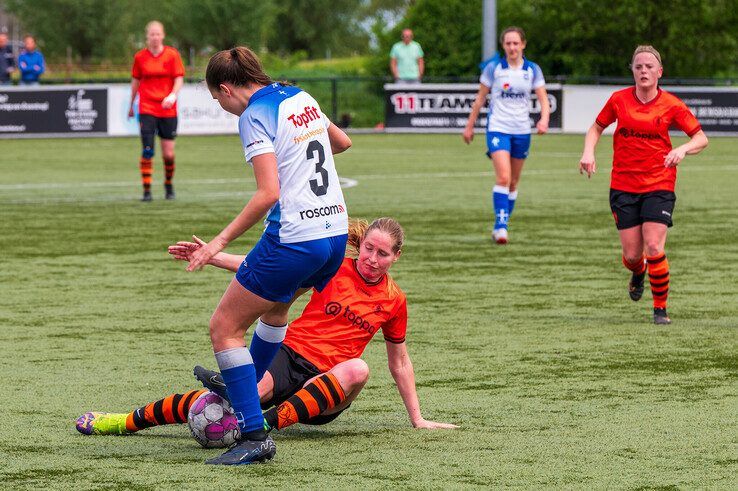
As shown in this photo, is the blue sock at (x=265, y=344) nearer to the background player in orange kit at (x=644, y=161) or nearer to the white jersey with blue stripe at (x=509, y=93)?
the background player in orange kit at (x=644, y=161)

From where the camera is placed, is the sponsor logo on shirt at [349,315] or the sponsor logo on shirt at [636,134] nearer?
the sponsor logo on shirt at [349,315]

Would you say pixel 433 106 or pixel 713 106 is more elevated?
pixel 713 106

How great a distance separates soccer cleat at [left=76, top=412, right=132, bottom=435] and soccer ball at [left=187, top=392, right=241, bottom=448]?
1.37 feet

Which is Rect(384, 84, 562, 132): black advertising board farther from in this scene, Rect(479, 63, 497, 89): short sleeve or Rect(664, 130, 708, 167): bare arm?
Rect(664, 130, 708, 167): bare arm

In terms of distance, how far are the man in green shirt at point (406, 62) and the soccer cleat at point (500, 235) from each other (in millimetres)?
21581

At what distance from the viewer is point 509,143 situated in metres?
15.0

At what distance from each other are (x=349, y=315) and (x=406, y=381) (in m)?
0.39

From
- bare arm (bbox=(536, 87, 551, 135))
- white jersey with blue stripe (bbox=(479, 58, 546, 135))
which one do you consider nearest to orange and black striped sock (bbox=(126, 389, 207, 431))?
white jersey with blue stripe (bbox=(479, 58, 546, 135))

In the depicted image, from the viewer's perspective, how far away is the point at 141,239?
14688 millimetres

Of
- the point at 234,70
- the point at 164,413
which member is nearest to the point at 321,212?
the point at 234,70

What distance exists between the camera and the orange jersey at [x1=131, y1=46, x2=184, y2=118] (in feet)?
59.8

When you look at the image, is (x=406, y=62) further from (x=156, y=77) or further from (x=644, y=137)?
(x=644, y=137)

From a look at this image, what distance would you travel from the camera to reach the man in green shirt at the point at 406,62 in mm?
35844

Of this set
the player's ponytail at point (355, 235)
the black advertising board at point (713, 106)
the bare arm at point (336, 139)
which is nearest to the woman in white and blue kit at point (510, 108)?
the player's ponytail at point (355, 235)
